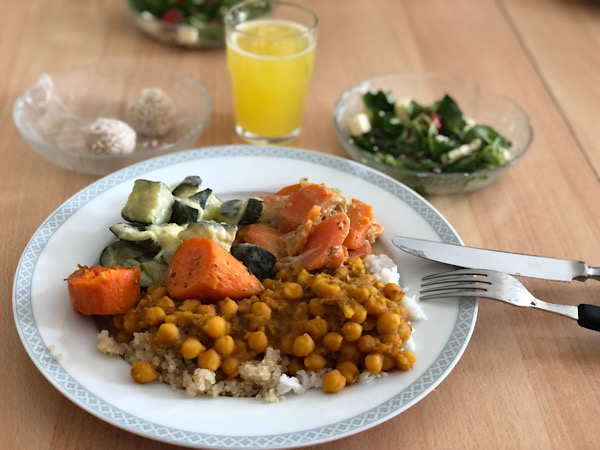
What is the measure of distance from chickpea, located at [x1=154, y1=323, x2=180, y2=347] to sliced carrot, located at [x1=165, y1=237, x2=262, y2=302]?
0.48 feet

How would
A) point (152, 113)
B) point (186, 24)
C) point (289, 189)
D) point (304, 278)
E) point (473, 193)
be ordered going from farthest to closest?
point (186, 24) → point (152, 113) → point (473, 193) → point (289, 189) → point (304, 278)

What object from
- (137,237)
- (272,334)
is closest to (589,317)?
(272,334)

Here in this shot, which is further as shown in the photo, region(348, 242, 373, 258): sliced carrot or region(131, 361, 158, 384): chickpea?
region(348, 242, 373, 258): sliced carrot

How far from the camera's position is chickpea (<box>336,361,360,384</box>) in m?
1.90

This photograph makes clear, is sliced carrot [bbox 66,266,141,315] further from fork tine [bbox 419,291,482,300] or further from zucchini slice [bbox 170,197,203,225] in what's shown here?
fork tine [bbox 419,291,482,300]

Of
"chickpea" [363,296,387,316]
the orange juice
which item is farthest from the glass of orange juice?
"chickpea" [363,296,387,316]

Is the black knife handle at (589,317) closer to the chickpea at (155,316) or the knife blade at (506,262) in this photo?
the knife blade at (506,262)

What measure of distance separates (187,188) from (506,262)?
1159 mm

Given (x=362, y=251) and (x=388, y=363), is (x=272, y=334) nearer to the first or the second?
(x=388, y=363)

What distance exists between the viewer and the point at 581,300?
7.79ft

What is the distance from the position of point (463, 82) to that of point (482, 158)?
69 cm

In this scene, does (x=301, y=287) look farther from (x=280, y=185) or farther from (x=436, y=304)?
(x=280, y=185)

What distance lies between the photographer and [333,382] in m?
1.86

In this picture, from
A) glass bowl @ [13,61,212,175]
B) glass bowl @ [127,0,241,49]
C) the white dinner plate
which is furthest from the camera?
glass bowl @ [127,0,241,49]
